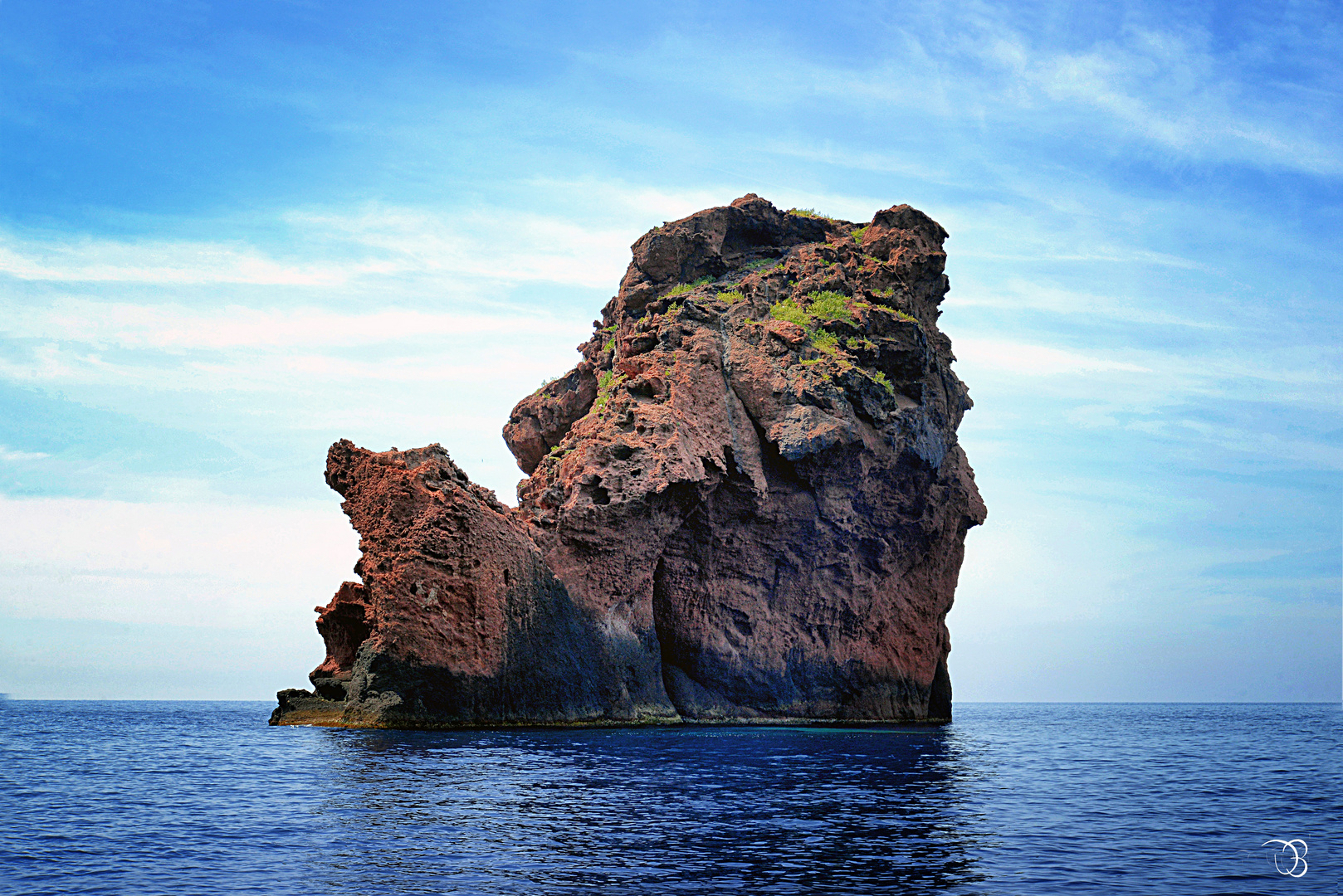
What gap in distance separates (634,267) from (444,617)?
69.5ft

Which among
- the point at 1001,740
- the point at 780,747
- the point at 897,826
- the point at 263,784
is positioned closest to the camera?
the point at 897,826

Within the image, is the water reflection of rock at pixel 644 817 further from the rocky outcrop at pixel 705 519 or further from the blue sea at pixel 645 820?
the rocky outcrop at pixel 705 519

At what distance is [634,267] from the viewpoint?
153ft

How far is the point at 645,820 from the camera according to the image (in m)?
16.6

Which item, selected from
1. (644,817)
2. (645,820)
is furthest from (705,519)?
(645,820)

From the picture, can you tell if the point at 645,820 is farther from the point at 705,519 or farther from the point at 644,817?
the point at 705,519

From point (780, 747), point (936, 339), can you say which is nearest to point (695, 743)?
point (780, 747)

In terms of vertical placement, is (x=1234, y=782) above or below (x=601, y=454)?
below

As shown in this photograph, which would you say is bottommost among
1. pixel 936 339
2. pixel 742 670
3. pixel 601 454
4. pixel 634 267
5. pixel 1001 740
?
pixel 1001 740

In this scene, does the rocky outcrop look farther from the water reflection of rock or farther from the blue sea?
the water reflection of rock

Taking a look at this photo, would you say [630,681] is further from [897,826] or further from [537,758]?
[897,826]

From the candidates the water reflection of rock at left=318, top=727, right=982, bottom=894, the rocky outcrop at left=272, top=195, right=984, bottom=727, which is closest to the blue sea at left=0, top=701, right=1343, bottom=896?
the water reflection of rock at left=318, top=727, right=982, bottom=894

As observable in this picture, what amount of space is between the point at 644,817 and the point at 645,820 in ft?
0.73

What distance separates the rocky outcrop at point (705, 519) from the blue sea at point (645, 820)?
413cm
